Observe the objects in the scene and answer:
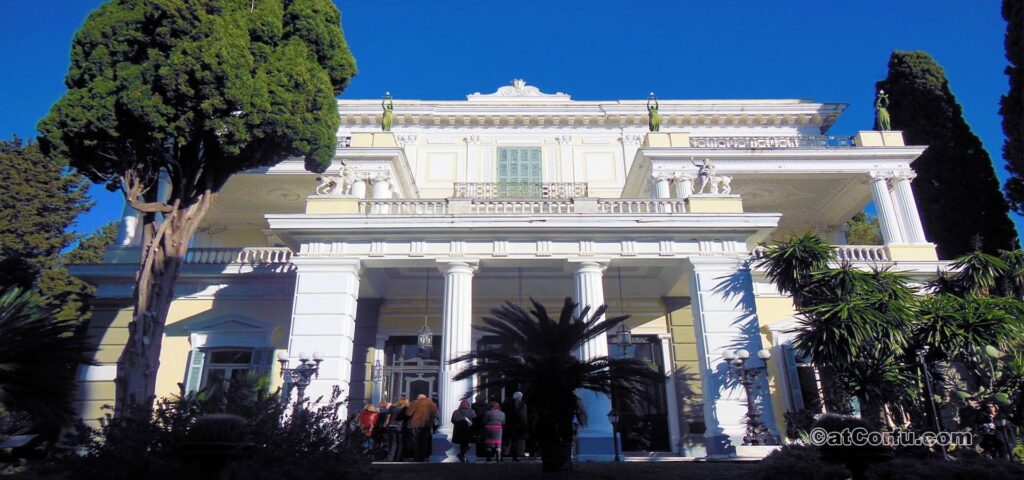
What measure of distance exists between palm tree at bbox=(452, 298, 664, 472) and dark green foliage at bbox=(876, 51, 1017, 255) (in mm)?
17047

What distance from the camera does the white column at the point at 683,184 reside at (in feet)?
58.9

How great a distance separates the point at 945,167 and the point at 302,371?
71.2ft

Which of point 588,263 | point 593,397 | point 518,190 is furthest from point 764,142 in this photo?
point 593,397

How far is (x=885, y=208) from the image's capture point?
1791 cm

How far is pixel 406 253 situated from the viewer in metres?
14.0

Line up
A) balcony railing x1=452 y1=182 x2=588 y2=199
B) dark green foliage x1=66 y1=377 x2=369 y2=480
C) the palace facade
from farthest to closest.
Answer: balcony railing x1=452 y1=182 x2=588 y2=199 → the palace facade → dark green foliage x1=66 y1=377 x2=369 y2=480

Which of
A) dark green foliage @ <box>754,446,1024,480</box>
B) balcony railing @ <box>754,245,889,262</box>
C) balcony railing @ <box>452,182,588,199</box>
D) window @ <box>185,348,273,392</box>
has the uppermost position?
balcony railing @ <box>452,182,588,199</box>

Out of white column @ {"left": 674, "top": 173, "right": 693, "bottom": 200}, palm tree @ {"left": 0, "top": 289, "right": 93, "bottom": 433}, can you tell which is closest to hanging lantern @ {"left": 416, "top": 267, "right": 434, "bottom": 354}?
palm tree @ {"left": 0, "top": 289, "right": 93, "bottom": 433}

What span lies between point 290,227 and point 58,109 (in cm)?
475

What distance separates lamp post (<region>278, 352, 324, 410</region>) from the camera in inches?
471

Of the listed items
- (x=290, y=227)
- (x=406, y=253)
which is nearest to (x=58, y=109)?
(x=290, y=227)

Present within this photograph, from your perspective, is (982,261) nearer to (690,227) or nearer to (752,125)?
(690,227)

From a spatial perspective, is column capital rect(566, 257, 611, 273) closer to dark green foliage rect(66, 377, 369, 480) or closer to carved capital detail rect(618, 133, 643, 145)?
dark green foliage rect(66, 377, 369, 480)

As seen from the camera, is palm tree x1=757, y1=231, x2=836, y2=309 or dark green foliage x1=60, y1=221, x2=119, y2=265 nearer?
palm tree x1=757, y1=231, x2=836, y2=309
